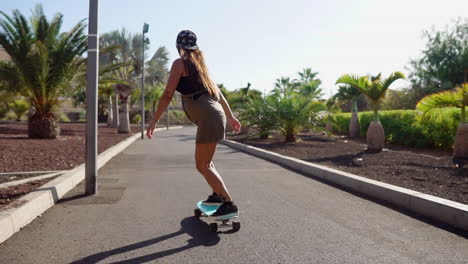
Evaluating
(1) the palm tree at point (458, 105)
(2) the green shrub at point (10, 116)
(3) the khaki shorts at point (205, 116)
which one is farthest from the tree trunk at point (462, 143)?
(2) the green shrub at point (10, 116)

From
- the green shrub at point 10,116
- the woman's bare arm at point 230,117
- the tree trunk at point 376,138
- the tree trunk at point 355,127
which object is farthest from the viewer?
the green shrub at point 10,116

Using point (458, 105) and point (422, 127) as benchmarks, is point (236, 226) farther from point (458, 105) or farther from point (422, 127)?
point (422, 127)

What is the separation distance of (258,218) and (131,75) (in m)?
29.5

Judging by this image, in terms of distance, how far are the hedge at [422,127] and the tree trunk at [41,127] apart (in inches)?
532

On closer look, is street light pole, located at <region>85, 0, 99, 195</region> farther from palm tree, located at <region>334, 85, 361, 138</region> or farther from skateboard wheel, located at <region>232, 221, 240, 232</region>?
palm tree, located at <region>334, 85, 361, 138</region>

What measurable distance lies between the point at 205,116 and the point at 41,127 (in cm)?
1459

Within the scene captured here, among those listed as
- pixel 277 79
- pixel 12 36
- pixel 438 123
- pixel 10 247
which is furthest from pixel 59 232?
pixel 277 79

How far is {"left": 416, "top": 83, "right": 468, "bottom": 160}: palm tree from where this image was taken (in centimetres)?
971

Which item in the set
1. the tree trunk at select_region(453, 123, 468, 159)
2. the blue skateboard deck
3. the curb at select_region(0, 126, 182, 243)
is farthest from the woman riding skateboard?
the tree trunk at select_region(453, 123, 468, 159)

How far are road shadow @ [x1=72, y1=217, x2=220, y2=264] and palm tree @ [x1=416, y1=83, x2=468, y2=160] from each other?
7765mm

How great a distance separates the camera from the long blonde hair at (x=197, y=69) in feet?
13.1

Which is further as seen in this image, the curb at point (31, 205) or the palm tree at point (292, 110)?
the palm tree at point (292, 110)

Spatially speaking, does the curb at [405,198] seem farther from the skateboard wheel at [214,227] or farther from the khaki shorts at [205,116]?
the khaki shorts at [205,116]

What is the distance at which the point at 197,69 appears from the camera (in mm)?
3994
